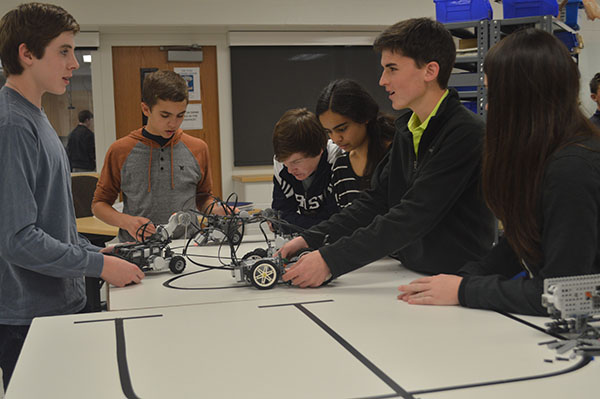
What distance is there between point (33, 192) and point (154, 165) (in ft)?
3.88

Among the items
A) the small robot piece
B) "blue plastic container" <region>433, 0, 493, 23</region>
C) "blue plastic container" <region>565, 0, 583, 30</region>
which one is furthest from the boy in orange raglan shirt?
"blue plastic container" <region>565, 0, 583, 30</region>

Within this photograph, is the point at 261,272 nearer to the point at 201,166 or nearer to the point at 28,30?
the point at 28,30

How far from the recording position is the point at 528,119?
125 centimetres

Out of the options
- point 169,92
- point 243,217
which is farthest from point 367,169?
point 169,92

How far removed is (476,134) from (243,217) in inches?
36.0

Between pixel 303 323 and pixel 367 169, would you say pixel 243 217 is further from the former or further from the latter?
pixel 303 323

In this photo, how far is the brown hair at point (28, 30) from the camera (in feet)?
5.32

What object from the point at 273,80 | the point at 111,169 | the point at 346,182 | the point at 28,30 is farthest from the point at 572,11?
the point at 28,30

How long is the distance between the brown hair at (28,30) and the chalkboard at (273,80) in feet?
14.3

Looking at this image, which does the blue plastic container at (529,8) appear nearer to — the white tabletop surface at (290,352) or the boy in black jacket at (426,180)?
the boy in black jacket at (426,180)

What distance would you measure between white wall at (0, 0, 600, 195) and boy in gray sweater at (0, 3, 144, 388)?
12.9ft

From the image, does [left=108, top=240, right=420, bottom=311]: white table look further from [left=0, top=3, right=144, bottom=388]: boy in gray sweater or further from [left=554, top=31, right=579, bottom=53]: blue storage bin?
[left=554, top=31, right=579, bottom=53]: blue storage bin

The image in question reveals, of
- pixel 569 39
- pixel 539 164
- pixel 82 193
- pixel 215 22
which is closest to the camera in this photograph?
pixel 539 164

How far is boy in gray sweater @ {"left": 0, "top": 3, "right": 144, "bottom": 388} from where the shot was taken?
152cm
